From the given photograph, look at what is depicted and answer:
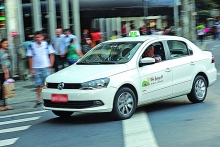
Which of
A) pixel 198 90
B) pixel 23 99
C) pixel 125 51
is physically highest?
pixel 125 51

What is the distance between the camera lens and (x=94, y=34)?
2056cm

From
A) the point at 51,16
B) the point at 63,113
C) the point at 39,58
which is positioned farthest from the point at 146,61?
the point at 51,16

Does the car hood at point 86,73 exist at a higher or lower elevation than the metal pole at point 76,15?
lower

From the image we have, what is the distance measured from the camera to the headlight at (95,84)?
27.9 feet

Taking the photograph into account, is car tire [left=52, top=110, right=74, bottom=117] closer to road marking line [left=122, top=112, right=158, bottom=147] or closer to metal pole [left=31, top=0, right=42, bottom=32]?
road marking line [left=122, top=112, right=158, bottom=147]

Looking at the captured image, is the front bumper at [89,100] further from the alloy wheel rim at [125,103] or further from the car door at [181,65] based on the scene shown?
the car door at [181,65]

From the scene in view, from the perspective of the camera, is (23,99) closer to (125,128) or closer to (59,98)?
(59,98)

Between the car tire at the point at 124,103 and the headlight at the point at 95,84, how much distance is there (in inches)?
13.6

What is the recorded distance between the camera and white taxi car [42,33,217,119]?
8.58m

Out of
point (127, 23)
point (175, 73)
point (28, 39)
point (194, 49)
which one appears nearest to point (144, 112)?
point (175, 73)

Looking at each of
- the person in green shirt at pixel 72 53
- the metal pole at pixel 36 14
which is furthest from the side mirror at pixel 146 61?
the metal pole at pixel 36 14

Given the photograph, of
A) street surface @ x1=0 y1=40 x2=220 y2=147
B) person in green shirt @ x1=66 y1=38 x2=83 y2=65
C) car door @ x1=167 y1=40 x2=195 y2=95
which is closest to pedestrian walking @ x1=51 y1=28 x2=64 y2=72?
person in green shirt @ x1=66 y1=38 x2=83 y2=65

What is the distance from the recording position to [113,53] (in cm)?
960

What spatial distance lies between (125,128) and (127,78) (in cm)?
108
